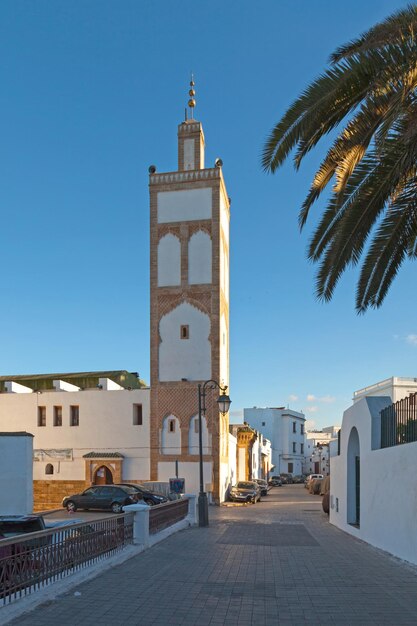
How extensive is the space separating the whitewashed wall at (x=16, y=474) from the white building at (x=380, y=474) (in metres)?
11.3

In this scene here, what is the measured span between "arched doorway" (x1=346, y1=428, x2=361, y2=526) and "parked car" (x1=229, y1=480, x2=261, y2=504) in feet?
60.8

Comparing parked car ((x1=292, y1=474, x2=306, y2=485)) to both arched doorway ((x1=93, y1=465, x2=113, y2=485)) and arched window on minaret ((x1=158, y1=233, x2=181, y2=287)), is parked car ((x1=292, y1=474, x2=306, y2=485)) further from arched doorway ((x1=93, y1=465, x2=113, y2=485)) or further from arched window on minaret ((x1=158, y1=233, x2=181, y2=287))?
arched window on minaret ((x1=158, y1=233, x2=181, y2=287))

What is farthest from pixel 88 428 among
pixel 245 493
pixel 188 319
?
pixel 245 493

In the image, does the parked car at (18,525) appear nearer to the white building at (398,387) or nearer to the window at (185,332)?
the window at (185,332)

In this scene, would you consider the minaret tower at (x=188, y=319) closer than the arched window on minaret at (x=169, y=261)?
Yes

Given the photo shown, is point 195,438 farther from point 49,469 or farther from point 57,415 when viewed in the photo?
point 49,469

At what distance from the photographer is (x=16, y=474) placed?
22891 millimetres

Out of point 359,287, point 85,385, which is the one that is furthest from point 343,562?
point 85,385

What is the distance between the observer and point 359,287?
11.8 metres

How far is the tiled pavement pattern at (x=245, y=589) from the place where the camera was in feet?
23.9

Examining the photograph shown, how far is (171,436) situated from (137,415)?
273cm

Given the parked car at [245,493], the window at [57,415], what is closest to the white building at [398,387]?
the parked car at [245,493]

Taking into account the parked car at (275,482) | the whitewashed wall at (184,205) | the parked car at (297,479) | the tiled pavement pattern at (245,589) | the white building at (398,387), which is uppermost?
the whitewashed wall at (184,205)

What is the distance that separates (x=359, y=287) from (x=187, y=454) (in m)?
27.0
